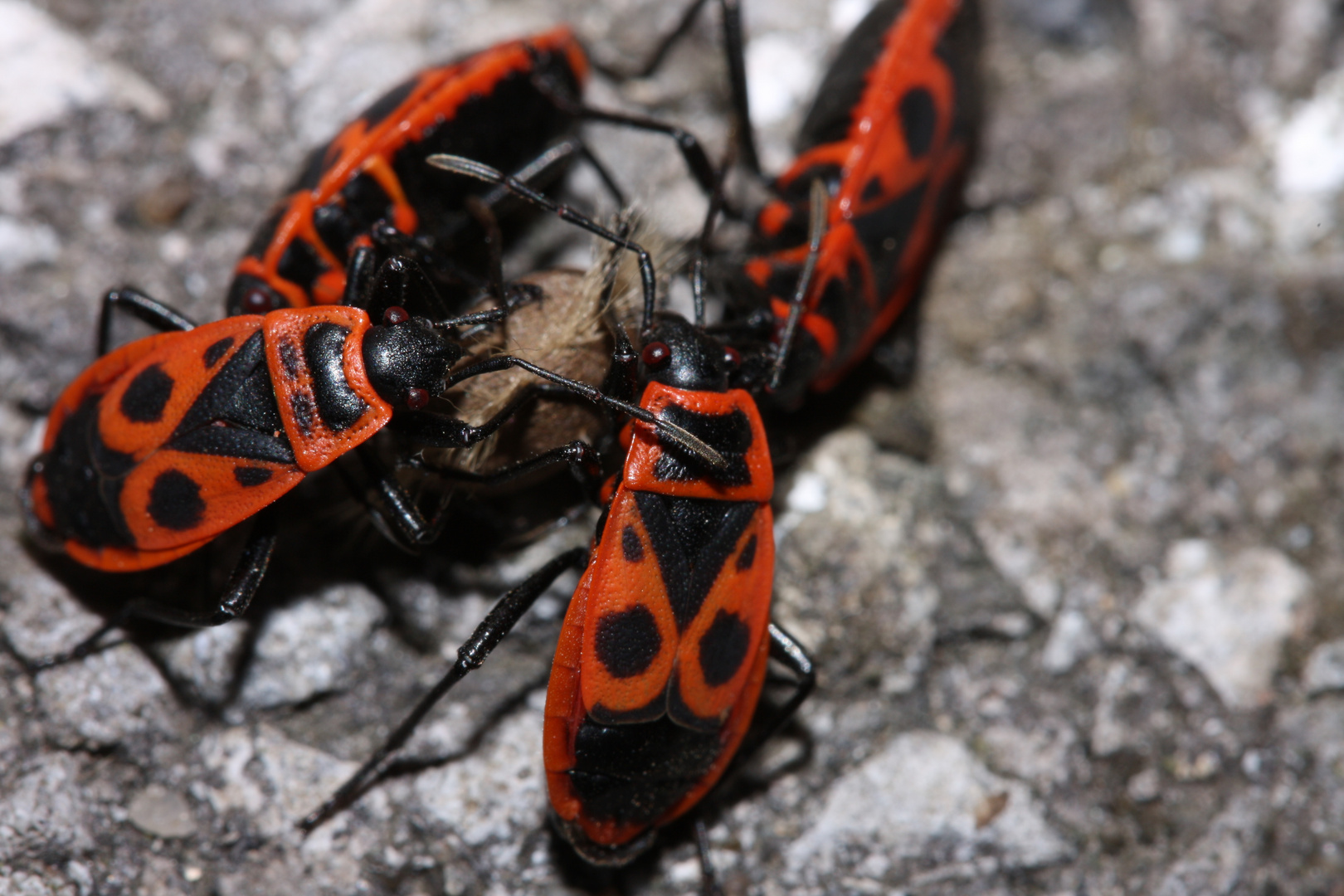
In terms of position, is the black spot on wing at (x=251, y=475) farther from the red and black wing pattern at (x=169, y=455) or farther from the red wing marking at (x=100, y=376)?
the red wing marking at (x=100, y=376)

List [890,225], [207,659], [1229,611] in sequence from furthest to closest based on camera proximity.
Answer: [890,225] → [1229,611] → [207,659]

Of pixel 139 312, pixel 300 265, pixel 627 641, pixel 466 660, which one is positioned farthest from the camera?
pixel 300 265

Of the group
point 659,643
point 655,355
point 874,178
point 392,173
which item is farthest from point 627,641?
point 874,178

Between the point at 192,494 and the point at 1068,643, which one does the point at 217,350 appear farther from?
the point at 1068,643

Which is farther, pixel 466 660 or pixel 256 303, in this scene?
pixel 256 303

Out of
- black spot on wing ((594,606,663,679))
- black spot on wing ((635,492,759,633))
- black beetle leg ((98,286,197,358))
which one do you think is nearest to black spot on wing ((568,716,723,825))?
black spot on wing ((594,606,663,679))

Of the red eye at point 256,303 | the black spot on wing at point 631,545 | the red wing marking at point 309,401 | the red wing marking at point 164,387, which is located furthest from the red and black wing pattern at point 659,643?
the red eye at point 256,303

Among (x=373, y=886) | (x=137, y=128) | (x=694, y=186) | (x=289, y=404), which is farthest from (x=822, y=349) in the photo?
(x=137, y=128)
